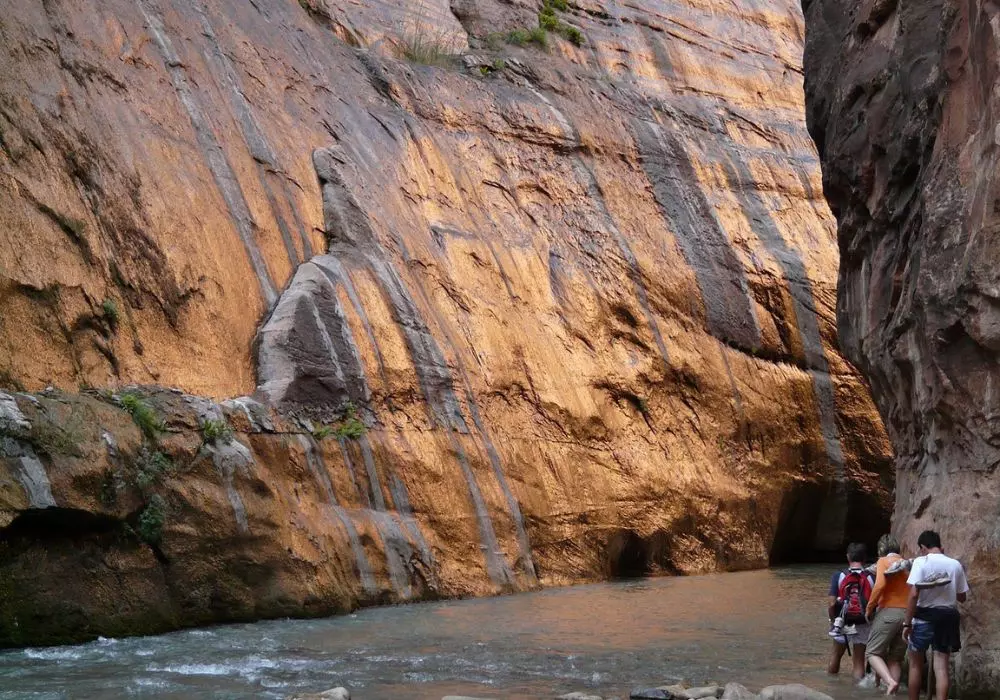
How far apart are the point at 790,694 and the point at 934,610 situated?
111 cm

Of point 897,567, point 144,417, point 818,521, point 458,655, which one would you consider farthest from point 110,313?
point 818,521

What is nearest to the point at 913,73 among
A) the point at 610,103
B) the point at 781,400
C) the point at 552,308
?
the point at 552,308

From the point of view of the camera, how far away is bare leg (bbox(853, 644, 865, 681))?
344 inches

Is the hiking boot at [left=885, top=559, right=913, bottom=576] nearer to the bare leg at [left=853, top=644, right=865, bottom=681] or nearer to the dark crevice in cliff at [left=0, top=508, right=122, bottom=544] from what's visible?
the bare leg at [left=853, top=644, right=865, bottom=681]

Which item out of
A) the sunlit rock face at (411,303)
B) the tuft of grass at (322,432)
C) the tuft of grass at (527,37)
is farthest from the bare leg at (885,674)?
the tuft of grass at (527,37)

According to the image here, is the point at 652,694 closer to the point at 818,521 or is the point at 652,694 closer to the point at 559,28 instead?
the point at 818,521

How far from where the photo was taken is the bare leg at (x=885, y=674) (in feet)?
26.5

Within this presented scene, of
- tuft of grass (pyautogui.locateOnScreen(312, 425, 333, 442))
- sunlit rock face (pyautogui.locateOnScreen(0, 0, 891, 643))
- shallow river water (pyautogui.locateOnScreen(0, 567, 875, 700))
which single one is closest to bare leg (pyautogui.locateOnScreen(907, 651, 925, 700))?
shallow river water (pyautogui.locateOnScreen(0, 567, 875, 700))

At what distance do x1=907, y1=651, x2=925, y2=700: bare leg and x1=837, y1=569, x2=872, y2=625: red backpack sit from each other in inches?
44.8

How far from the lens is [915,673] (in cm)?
751

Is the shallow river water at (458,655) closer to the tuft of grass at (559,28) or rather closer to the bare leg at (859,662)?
the bare leg at (859,662)

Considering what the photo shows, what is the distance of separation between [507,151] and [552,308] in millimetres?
4070

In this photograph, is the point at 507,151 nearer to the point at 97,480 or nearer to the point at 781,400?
the point at 781,400

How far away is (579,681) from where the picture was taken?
8633 mm
